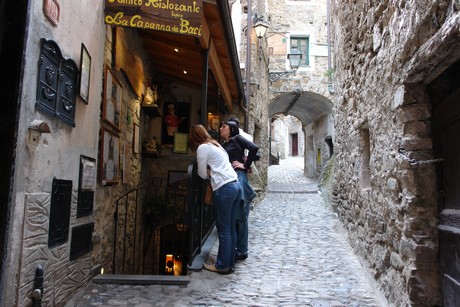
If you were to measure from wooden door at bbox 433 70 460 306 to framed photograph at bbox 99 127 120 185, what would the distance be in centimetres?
340

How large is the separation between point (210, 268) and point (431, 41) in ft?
9.38

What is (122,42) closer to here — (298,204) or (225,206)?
(225,206)

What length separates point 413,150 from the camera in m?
2.80

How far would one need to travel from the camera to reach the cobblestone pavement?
3250 mm

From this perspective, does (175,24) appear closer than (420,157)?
No

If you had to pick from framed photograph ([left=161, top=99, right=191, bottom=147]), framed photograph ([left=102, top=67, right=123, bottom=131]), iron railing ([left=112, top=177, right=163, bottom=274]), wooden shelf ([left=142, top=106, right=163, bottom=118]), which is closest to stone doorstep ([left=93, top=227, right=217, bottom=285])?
iron railing ([left=112, top=177, right=163, bottom=274])

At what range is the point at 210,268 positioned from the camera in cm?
389

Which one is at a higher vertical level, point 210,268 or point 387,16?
point 387,16

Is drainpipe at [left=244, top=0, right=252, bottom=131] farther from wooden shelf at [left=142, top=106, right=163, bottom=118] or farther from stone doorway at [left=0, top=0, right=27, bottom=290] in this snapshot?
stone doorway at [left=0, top=0, right=27, bottom=290]

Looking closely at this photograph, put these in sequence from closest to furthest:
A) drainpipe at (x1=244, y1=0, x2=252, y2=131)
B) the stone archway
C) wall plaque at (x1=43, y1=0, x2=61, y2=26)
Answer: wall plaque at (x1=43, y1=0, x2=61, y2=26) < drainpipe at (x1=244, y1=0, x2=252, y2=131) < the stone archway

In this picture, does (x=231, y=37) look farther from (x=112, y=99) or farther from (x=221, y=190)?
(x=221, y=190)

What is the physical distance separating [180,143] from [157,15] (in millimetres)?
4588

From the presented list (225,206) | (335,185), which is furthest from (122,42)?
(335,185)

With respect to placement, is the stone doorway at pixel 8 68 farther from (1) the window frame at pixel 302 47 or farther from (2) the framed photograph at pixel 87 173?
(1) the window frame at pixel 302 47
